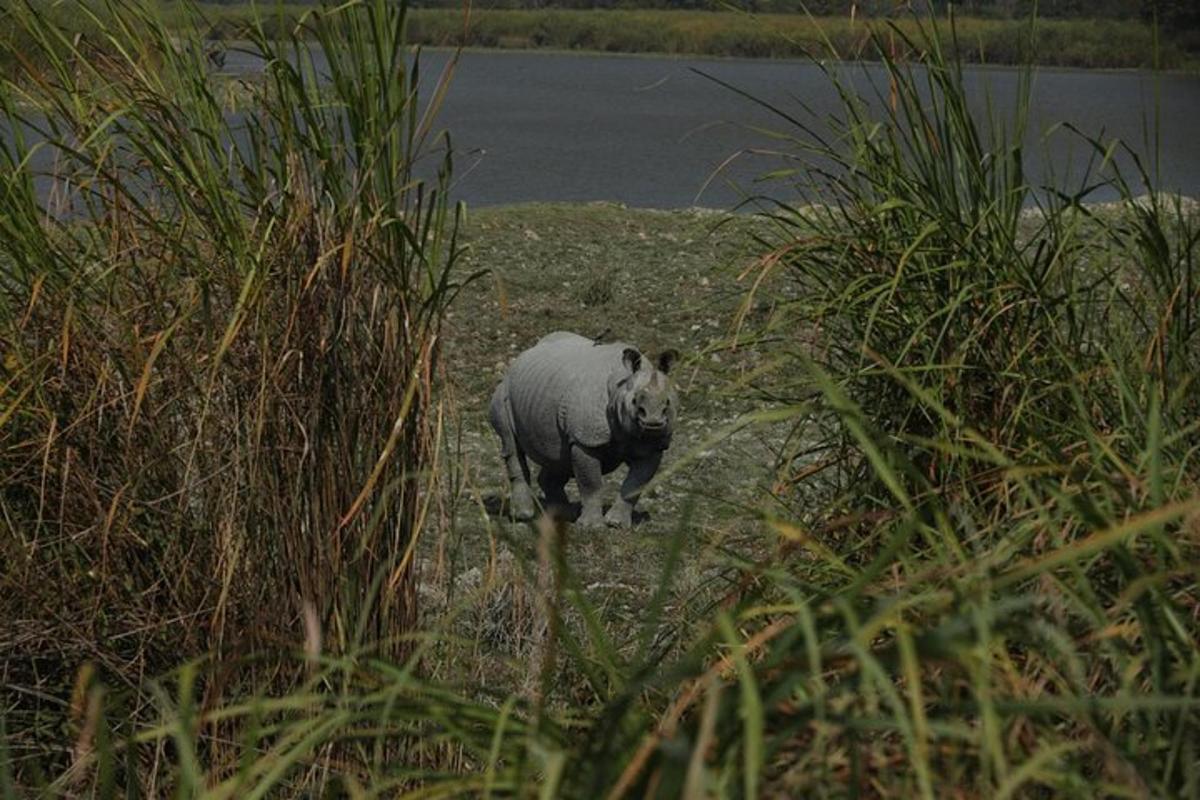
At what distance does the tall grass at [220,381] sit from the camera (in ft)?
11.7

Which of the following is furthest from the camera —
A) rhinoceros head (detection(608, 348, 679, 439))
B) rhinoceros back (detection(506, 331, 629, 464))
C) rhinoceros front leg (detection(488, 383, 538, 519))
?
rhinoceros front leg (detection(488, 383, 538, 519))

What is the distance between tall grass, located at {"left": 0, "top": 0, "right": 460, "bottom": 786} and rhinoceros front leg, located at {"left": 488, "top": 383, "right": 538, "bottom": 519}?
4.24 metres

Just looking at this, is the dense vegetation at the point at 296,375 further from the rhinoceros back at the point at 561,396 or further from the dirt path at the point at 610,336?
the rhinoceros back at the point at 561,396

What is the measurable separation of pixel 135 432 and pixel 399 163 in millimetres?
698

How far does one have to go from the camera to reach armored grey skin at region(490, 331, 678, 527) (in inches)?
290

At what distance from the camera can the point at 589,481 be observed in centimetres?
767

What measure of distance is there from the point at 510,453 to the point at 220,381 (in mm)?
4474

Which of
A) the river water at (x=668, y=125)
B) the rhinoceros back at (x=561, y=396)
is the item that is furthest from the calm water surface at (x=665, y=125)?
the rhinoceros back at (x=561, y=396)

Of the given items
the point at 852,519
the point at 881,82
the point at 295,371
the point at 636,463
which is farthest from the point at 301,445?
the point at 881,82

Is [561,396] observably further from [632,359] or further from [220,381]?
[220,381]

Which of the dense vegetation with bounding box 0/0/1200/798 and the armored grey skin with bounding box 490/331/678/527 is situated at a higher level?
the dense vegetation with bounding box 0/0/1200/798

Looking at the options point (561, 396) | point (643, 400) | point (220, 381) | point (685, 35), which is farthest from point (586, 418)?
point (685, 35)

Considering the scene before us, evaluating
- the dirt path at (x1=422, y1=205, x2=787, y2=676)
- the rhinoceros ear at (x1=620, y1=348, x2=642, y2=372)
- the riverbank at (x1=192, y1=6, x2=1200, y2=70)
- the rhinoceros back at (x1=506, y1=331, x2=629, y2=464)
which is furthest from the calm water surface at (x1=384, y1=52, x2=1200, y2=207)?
the rhinoceros ear at (x1=620, y1=348, x2=642, y2=372)

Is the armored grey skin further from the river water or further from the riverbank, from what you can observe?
the riverbank
